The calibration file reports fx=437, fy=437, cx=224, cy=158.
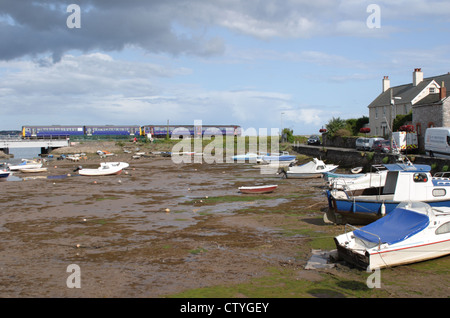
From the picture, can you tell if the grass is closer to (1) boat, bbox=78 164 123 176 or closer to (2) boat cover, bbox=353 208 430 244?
(2) boat cover, bbox=353 208 430 244

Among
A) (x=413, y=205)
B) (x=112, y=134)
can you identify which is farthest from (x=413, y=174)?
(x=112, y=134)

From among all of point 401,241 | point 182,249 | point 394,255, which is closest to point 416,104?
point 401,241

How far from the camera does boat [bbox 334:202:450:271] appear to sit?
12750mm

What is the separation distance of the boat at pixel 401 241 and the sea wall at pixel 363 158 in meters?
17.3

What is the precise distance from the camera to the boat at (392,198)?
18188 mm

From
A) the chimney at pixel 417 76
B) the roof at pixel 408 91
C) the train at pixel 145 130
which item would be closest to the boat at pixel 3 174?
the roof at pixel 408 91

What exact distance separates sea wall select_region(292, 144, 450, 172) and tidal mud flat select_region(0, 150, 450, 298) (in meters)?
9.14

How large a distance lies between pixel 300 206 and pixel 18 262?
14.9 metres

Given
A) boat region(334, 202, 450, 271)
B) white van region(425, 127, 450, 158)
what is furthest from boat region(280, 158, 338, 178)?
boat region(334, 202, 450, 271)

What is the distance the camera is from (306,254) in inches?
575

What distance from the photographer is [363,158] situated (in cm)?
4356

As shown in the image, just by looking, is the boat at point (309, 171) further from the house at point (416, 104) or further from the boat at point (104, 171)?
the boat at point (104, 171)

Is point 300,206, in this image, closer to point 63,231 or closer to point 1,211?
Answer: point 63,231

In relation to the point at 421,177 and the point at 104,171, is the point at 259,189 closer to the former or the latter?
the point at 421,177
